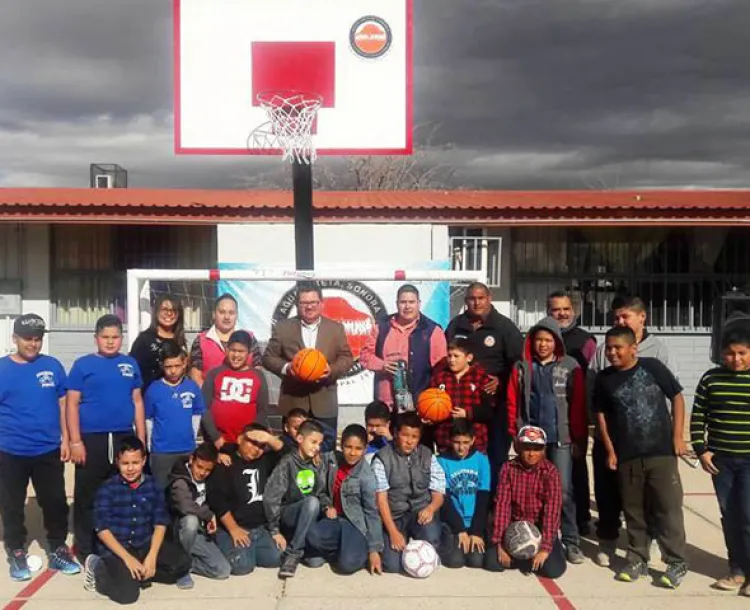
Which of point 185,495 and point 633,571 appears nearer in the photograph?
point 633,571

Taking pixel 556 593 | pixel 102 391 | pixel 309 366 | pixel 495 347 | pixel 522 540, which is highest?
pixel 495 347

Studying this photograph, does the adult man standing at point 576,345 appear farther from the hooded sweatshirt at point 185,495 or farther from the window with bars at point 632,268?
the window with bars at point 632,268

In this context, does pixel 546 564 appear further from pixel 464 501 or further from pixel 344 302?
pixel 344 302

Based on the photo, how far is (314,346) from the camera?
6.13m

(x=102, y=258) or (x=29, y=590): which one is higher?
(x=102, y=258)

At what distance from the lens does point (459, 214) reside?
32.7 feet

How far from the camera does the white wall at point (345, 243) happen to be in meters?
9.98

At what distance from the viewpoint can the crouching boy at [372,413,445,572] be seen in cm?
541

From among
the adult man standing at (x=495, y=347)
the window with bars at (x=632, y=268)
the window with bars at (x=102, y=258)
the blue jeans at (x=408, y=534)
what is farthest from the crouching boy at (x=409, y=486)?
the window with bars at (x=102, y=258)

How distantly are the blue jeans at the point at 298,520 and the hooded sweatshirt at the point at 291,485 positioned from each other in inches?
1.7

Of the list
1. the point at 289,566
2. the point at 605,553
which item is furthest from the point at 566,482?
the point at 289,566

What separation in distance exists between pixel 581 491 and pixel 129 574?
10.7 ft

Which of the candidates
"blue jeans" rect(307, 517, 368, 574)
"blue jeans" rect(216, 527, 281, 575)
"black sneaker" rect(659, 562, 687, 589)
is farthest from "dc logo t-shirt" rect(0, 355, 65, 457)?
"black sneaker" rect(659, 562, 687, 589)

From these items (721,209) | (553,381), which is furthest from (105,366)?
(721,209)
